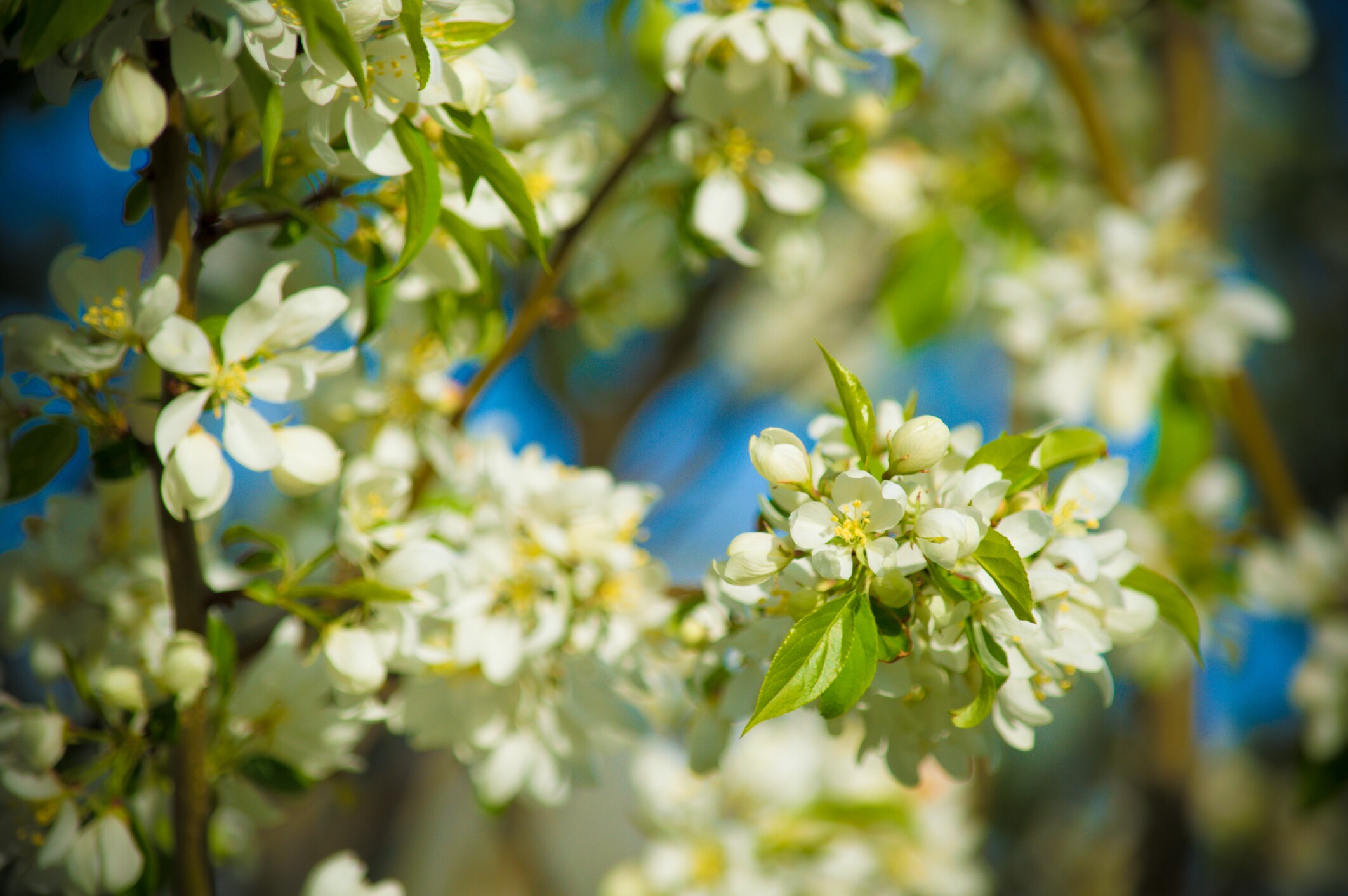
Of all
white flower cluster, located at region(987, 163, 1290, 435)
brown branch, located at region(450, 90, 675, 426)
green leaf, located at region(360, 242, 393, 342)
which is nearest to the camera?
green leaf, located at region(360, 242, 393, 342)

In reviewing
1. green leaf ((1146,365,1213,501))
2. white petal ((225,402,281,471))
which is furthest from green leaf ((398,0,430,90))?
green leaf ((1146,365,1213,501))

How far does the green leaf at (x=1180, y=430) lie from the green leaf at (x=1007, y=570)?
0.87 meters

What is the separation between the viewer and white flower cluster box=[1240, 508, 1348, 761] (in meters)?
1.30

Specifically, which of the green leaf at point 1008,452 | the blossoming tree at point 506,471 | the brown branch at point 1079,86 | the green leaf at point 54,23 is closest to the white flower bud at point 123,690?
the blossoming tree at point 506,471

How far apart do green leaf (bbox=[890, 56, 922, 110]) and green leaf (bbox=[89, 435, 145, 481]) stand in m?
0.77

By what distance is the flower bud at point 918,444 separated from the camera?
601mm

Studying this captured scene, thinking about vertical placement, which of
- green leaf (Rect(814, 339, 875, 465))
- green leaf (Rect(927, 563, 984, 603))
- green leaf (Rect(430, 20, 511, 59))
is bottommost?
green leaf (Rect(927, 563, 984, 603))

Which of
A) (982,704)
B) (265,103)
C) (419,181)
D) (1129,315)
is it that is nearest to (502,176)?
(419,181)

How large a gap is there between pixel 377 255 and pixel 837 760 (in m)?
1.11

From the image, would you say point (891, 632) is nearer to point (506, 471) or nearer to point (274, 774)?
point (506, 471)

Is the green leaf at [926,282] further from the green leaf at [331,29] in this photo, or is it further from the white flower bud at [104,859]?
the white flower bud at [104,859]

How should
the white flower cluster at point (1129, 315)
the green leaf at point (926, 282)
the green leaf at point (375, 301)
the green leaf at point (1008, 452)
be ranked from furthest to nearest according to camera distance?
1. the green leaf at point (926, 282)
2. the white flower cluster at point (1129, 315)
3. the green leaf at point (375, 301)
4. the green leaf at point (1008, 452)

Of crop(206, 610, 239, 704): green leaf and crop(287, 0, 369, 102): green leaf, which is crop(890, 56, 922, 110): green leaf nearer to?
crop(287, 0, 369, 102): green leaf

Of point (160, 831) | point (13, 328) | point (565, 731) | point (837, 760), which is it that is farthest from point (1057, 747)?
point (13, 328)
